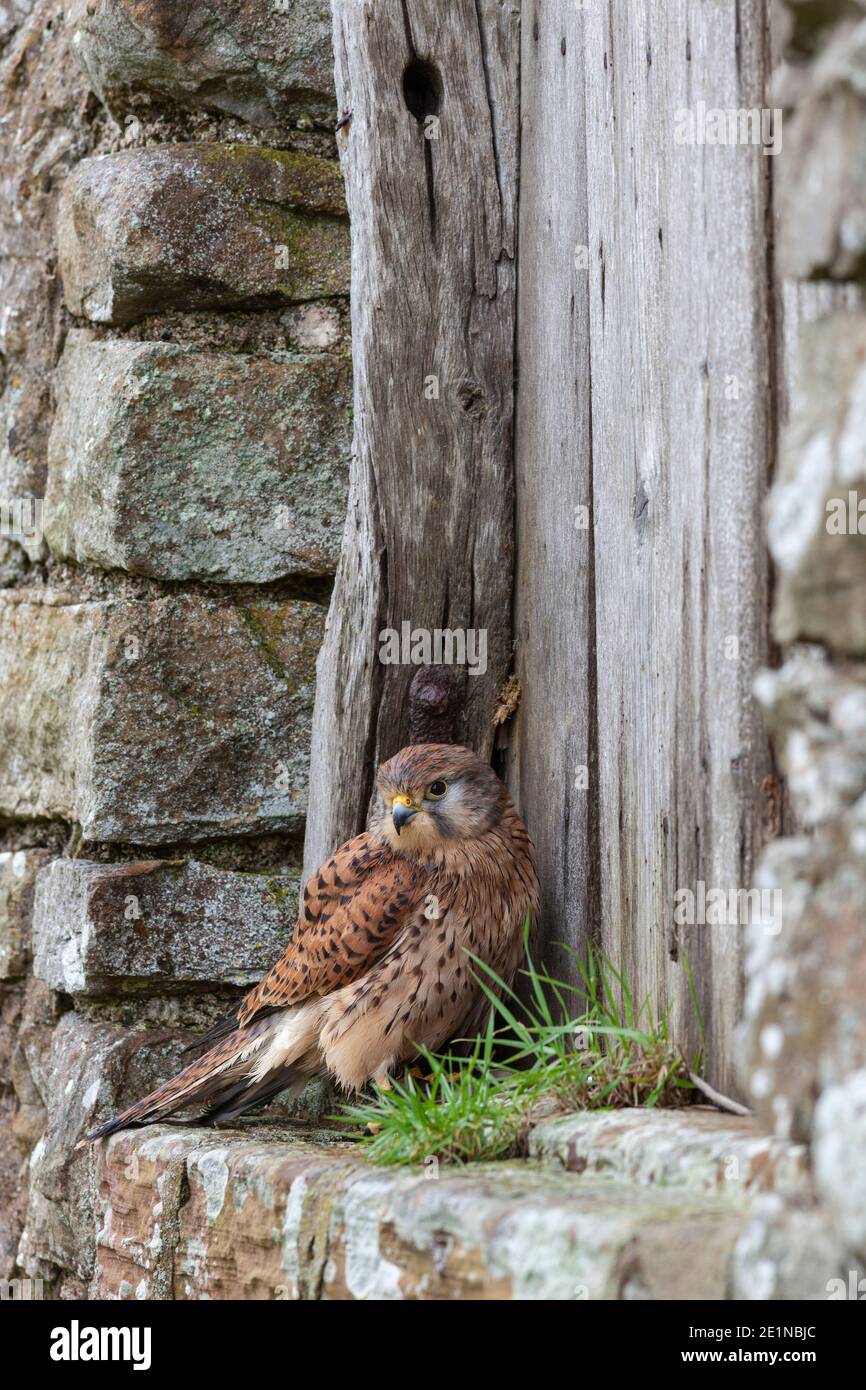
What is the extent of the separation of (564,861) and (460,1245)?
1.40m

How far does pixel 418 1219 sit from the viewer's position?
2.26 meters

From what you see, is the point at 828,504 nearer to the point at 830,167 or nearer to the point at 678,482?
the point at 830,167

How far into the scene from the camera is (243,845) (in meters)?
3.91

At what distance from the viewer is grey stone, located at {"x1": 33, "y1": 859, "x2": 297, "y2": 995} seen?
3729 millimetres

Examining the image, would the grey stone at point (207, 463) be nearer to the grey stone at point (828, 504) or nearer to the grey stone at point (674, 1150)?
the grey stone at point (674, 1150)

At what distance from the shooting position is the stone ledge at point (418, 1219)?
1.91 m

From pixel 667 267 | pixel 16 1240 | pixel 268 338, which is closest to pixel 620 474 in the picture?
pixel 667 267

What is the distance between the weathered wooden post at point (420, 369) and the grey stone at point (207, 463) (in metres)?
0.37

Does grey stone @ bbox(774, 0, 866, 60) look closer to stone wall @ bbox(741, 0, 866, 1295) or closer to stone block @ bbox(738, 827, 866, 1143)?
stone wall @ bbox(741, 0, 866, 1295)

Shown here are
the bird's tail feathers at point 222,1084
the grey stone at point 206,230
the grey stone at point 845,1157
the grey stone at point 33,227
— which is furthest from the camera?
the grey stone at point 33,227

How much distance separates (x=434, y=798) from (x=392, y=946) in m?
0.35

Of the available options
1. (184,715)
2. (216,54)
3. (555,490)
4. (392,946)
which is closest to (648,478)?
(555,490)

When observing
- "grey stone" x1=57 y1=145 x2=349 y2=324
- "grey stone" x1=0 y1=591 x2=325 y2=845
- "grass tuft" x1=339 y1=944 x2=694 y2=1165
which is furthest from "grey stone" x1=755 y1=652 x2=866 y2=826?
"grey stone" x1=57 y1=145 x2=349 y2=324

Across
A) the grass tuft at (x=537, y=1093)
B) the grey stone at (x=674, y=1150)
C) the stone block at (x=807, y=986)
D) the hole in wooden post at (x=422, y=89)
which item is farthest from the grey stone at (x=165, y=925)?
the stone block at (x=807, y=986)
